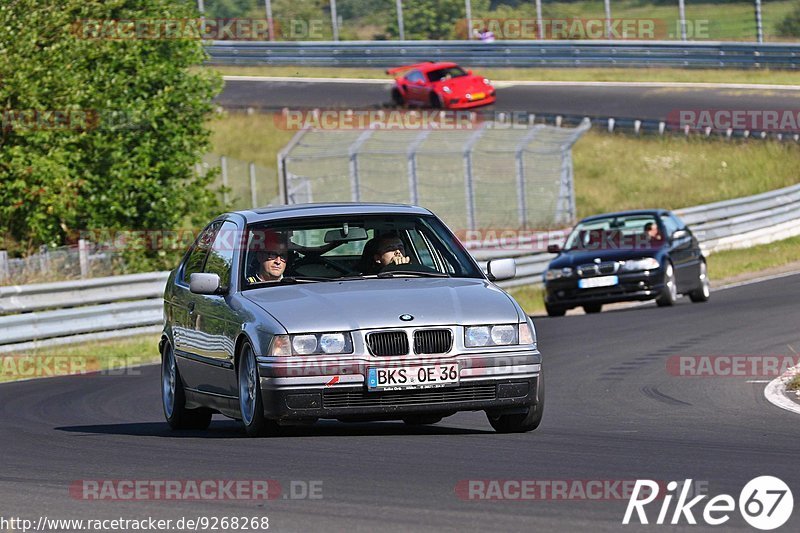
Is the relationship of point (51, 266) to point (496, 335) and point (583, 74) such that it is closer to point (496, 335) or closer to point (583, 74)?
point (496, 335)

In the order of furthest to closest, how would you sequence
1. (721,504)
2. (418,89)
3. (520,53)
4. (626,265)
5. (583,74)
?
(520,53) < (583,74) < (418,89) < (626,265) < (721,504)

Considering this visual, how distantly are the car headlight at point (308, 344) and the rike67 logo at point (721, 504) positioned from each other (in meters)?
2.42

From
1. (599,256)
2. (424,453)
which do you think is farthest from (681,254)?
(424,453)

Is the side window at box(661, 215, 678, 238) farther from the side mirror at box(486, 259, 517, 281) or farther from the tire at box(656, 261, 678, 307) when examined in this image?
the side mirror at box(486, 259, 517, 281)

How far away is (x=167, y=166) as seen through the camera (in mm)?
27734

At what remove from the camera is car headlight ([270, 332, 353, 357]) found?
904 cm

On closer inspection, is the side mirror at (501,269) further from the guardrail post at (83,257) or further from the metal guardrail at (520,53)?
the metal guardrail at (520,53)

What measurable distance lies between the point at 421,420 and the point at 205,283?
1.65 metres

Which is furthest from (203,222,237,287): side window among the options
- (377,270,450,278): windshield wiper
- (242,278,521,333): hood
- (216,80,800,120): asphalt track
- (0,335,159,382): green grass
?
(216,80,800,120): asphalt track

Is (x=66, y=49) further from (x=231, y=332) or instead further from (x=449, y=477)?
(x=449, y=477)

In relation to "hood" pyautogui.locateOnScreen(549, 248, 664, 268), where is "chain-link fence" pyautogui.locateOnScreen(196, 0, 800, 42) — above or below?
below

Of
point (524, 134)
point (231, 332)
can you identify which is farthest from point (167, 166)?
point (231, 332)

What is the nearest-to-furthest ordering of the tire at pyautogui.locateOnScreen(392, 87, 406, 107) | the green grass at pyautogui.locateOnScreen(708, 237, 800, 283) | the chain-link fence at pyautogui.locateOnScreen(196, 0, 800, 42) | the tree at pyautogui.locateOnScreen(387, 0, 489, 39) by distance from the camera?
the green grass at pyautogui.locateOnScreen(708, 237, 800, 283)
the tire at pyautogui.locateOnScreen(392, 87, 406, 107)
the chain-link fence at pyautogui.locateOnScreen(196, 0, 800, 42)
the tree at pyautogui.locateOnScreen(387, 0, 489, 39)

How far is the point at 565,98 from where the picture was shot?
151ft
